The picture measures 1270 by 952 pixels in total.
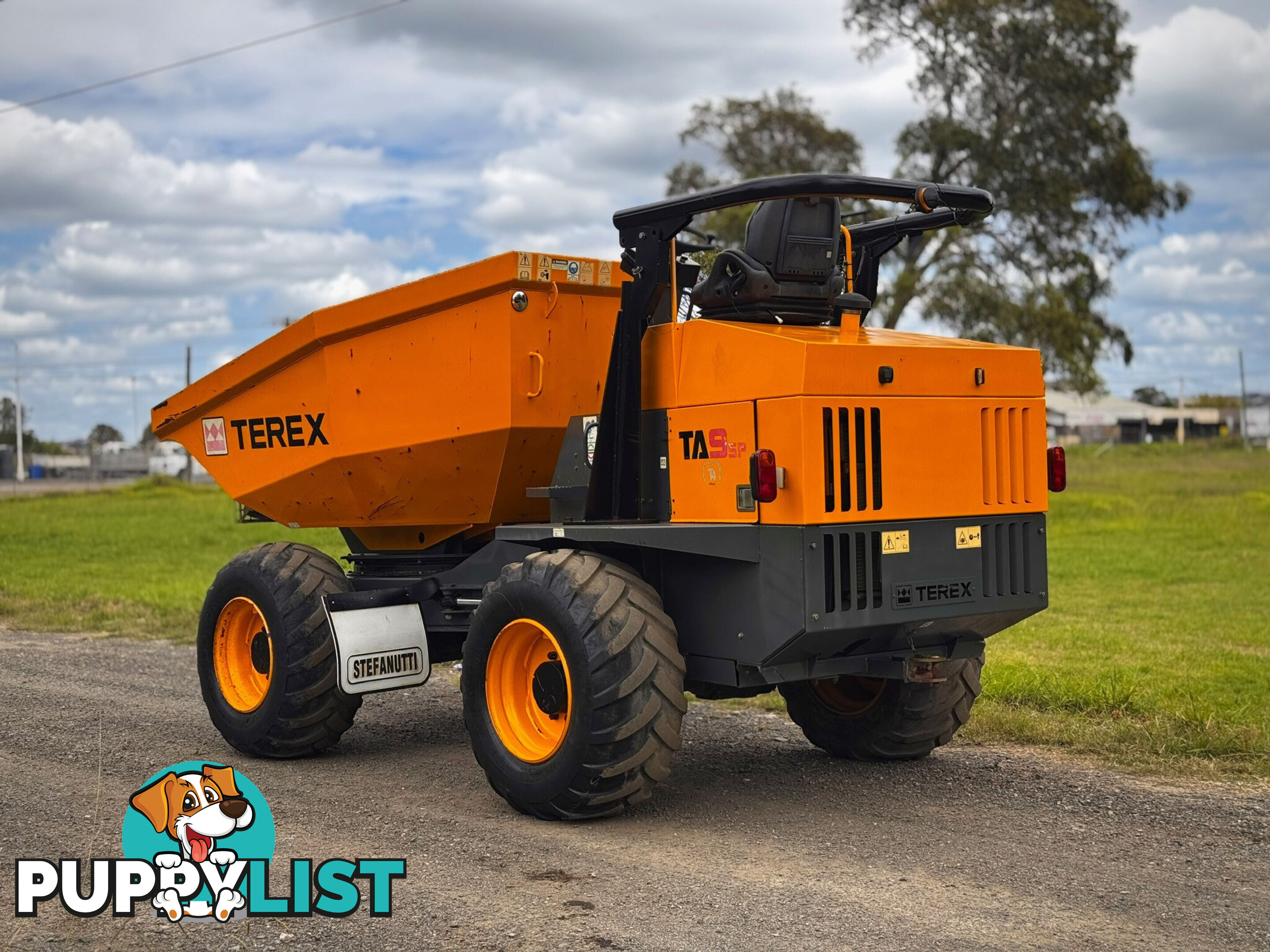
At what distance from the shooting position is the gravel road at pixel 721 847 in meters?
4.86

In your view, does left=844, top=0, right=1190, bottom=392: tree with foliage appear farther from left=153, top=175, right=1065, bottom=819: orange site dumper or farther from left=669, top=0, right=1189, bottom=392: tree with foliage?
left=153, top=175, right=1065, bottom=819: orange site dumper

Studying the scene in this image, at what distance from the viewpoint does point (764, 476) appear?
593 cm

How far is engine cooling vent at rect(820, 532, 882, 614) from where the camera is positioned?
6.00 metres

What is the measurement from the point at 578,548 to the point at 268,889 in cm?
240

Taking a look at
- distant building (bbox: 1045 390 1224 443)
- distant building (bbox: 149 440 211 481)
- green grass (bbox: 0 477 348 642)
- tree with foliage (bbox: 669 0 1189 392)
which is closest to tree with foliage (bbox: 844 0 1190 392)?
tree with foliage (bbox: 669 0 1189 392)

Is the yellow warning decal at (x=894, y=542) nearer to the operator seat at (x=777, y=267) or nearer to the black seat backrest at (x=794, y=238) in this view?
the operator seat at (x=777, y=267)

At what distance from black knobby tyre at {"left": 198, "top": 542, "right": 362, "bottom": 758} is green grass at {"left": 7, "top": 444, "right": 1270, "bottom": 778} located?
3.29 meters

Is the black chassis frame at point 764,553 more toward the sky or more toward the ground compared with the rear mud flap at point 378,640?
more toward the sky

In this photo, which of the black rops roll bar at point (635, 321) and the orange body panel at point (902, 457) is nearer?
the orange body panel at point (902, 457)

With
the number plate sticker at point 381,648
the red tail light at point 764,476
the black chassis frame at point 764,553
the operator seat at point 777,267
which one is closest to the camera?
the red tail light at point 764,476

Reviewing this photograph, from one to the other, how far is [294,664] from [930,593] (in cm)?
371

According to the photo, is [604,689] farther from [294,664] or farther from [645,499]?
[294,664]

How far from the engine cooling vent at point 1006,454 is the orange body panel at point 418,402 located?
80.9 inches

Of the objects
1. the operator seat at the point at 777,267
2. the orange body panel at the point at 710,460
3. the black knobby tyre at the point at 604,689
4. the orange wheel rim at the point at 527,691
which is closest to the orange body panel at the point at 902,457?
the orange body panel at the point at 710,460
